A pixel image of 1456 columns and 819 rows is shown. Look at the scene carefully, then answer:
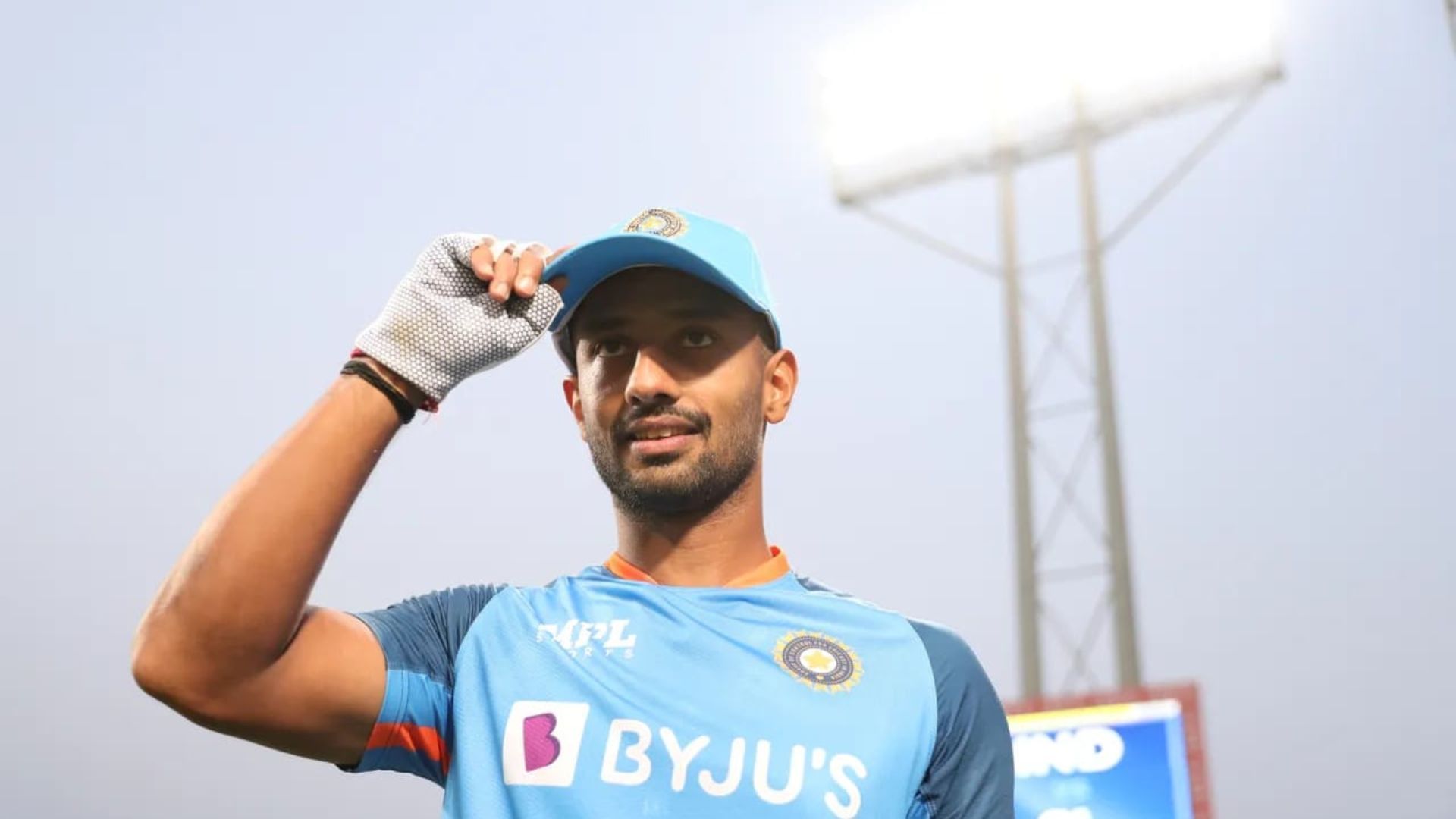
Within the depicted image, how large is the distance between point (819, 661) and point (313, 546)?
598 millimetres

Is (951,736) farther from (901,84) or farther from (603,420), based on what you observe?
(901,84)

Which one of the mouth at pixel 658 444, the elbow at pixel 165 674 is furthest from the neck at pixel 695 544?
the elbow at pixel 165 674

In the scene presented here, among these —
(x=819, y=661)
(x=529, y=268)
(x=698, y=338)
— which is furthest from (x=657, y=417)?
(x=819, y=661)

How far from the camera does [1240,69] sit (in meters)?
9.20

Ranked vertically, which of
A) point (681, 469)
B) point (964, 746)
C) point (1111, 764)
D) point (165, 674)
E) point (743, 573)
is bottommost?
point (1111, 764)

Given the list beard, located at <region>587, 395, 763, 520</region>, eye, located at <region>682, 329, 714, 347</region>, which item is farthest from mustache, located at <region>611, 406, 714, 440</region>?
eye, located at <region>682, 329, 714, 347</region>

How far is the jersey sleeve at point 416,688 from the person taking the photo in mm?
1540

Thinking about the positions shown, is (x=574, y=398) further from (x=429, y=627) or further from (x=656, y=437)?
(x=429, y=627)

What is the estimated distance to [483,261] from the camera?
157cm

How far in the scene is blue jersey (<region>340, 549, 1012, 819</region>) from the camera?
59.4 inches

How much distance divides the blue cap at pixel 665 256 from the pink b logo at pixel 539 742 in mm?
456

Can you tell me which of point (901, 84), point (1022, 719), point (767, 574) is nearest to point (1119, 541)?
point (1022, 719)

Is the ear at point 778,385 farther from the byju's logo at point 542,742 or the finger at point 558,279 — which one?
the byju's logo at point 542,742

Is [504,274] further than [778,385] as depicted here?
No
